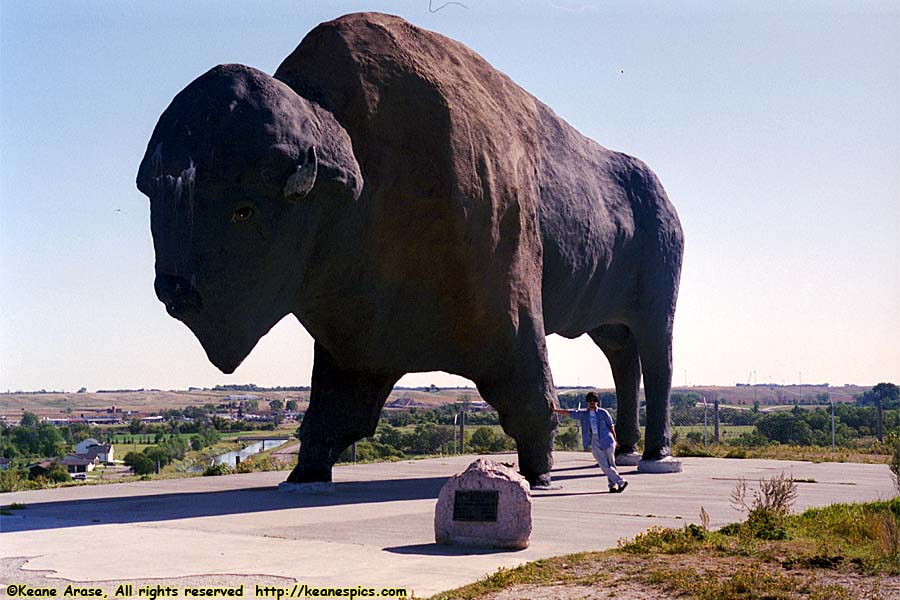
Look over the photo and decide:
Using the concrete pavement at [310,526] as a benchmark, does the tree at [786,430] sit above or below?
above

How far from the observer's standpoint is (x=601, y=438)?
12766 millimetres

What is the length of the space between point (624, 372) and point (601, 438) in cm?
511

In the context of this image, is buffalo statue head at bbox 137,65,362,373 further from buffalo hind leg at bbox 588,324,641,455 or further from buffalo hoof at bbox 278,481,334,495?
buffalo hind leg at bbox 588,324,641,455

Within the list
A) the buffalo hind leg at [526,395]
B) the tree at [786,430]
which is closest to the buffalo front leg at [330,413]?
the buffalo hind leg at [526,395]

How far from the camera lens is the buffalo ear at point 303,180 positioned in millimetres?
9742

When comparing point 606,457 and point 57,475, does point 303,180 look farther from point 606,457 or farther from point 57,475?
point 57,475

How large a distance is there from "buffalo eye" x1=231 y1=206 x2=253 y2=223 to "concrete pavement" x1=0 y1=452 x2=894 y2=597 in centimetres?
259

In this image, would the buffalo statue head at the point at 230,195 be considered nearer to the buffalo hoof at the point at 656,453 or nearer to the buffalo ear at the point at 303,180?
the buffalo ear at the point at 303,180

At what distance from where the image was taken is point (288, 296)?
1055 cm

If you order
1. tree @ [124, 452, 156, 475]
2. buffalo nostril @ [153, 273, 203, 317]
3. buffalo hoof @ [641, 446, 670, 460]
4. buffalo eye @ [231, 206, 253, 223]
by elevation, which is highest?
buffalo eye @ [231, 206, 253, 223]

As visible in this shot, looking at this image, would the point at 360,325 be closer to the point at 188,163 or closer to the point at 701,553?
the point at 188,163

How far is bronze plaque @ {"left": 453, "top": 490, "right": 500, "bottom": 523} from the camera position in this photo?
823 centimetres

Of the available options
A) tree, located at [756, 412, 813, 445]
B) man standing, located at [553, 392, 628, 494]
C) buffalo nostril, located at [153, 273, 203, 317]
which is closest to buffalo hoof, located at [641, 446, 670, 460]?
man standing, located at [553, 392, 628, 494]

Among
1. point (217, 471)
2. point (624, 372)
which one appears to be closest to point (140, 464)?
point (217, 471)
